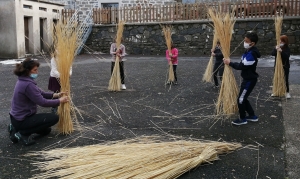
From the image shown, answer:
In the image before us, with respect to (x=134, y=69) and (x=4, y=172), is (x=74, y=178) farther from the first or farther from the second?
(x=134, y=69)

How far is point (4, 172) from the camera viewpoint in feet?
10.3

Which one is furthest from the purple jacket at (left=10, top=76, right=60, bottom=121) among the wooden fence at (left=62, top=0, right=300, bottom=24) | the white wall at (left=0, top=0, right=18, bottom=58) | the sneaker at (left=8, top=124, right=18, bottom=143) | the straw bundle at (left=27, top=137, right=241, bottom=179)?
the white wall at (left=0, top=0, right=18, bottom=58)

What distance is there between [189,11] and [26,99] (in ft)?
40.5

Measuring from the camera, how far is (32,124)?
3.86 m

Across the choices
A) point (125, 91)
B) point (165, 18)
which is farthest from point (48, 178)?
point (165, 18)

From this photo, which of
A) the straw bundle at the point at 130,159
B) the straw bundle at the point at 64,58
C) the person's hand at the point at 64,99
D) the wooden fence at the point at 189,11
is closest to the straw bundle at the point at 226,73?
the straw bundle at the point at 130,159

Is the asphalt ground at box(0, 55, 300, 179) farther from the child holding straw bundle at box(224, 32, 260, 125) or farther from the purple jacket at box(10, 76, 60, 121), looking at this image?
the purple jacket at box(10, 76, 60, 121)

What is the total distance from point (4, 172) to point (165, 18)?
43.3 feet

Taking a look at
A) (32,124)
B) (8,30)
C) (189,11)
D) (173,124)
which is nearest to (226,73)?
(173,124)

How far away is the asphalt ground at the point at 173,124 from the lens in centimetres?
321

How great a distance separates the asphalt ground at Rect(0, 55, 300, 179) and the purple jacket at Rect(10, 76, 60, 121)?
0.36m

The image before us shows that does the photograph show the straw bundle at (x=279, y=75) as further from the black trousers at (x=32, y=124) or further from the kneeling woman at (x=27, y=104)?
the black trousers at (x=32, y=124)

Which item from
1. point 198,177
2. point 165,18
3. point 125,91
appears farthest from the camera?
point 165,18

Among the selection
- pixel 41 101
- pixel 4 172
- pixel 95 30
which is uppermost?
pixel 95 30
